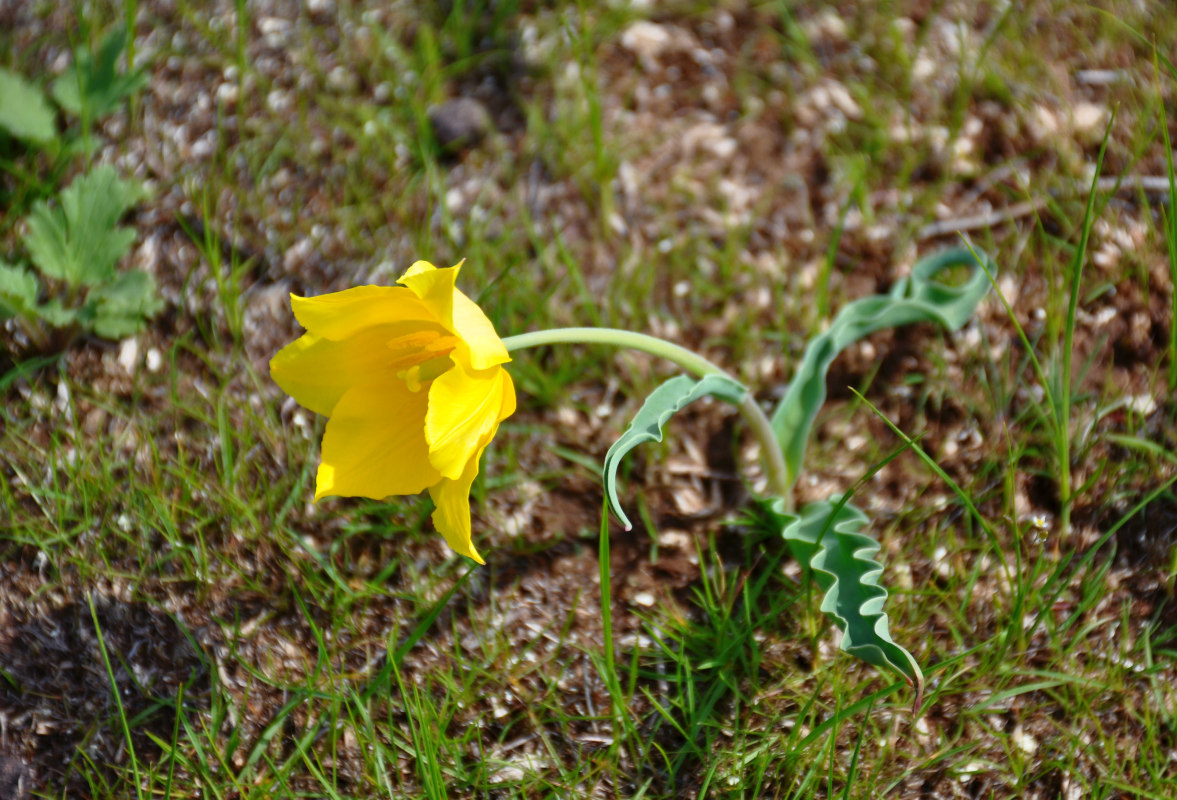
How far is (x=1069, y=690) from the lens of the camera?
1855 millimetres

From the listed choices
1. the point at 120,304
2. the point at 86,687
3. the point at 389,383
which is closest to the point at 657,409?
the point at 389,383

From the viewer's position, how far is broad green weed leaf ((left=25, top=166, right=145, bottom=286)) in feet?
7.16

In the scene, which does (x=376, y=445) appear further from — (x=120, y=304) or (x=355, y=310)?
(x=120, y=304)

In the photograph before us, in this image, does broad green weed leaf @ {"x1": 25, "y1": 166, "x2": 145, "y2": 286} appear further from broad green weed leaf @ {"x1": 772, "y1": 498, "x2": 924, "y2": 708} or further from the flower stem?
broad green weed leaf @ {"x1": 772, "y1": 498, "x2": 924, "y2": 708}

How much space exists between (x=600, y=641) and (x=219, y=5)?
2206 mm

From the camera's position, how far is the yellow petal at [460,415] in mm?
1372

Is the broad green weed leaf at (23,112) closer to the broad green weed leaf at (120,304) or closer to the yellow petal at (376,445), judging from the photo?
the broad green weed leaf at (120,304)

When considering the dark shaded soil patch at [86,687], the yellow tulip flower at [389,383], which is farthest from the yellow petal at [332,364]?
the dark shaded soil patch at [86,687]

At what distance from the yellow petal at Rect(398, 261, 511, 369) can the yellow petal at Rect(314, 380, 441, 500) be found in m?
0.22

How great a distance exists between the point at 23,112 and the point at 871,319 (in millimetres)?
2204

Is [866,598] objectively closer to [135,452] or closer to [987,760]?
[987,760]

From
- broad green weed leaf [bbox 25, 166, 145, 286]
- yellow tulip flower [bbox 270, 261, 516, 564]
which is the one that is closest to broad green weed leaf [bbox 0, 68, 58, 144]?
broad green weed leaf [bbox 25, 166, 145, 286]

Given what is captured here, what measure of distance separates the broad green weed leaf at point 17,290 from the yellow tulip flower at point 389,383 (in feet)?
3.09

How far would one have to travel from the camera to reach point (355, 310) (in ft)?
5.02
